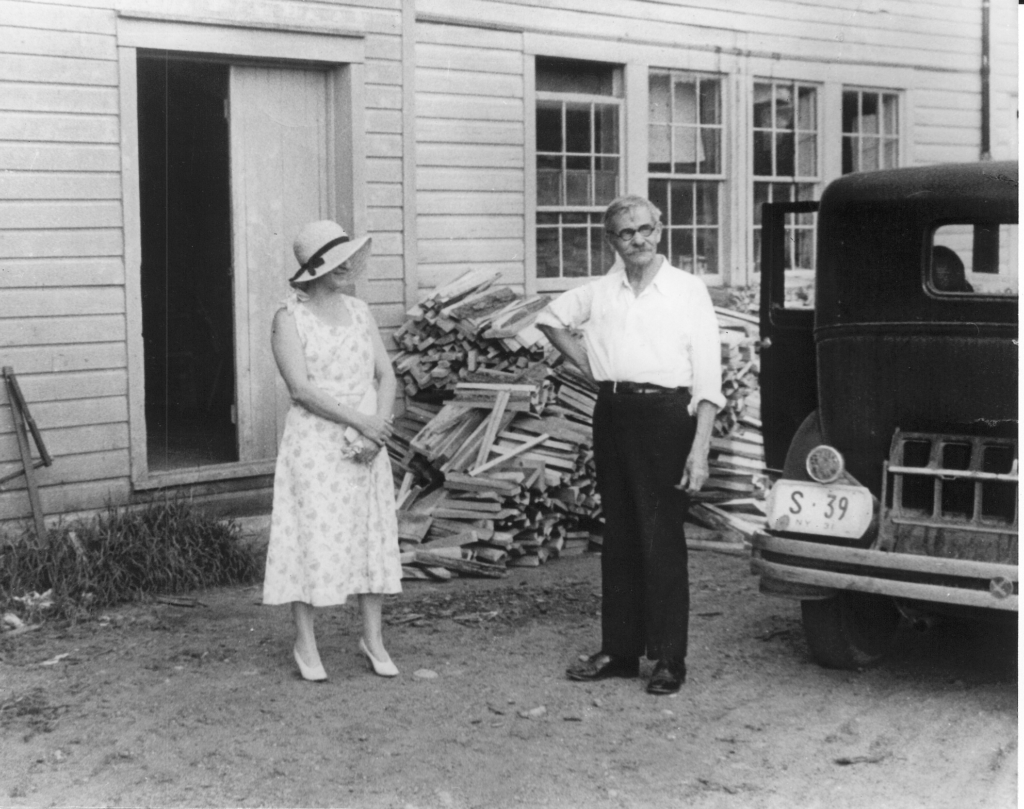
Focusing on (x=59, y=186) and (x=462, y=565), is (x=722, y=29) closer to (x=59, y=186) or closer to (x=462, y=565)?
(x=462, y=565)

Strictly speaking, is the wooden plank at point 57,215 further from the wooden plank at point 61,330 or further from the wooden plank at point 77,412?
the wooden plank at point 77,412

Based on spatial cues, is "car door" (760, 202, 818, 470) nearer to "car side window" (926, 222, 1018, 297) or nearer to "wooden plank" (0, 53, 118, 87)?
"car side window" (926, 222, 1018, 297)

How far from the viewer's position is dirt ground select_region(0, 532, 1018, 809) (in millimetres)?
4629

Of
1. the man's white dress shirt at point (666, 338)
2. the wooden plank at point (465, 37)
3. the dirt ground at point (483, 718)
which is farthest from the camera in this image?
the wooden plank at point (465, 37)

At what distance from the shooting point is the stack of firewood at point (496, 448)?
8125 mm

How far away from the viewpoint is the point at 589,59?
10.3 m

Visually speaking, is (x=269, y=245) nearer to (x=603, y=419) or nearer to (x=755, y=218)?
(x=603, y=419)

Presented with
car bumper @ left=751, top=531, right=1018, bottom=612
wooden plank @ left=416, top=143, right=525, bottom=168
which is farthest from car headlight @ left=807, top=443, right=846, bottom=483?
wooden plank @ left=416, top=143, right=525, bottom=168

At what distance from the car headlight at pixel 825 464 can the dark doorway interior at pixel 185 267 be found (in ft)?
15.1

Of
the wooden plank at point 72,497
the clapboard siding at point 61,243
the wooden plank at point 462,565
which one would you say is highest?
the clapboard siding at point 61,243

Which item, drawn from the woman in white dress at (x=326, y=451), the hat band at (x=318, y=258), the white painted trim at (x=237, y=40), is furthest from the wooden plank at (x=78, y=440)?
the hat band at (x=318, y=258)

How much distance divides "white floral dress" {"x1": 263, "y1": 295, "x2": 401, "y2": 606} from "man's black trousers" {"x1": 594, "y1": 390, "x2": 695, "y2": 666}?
1002 mm

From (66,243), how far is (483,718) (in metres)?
4.15

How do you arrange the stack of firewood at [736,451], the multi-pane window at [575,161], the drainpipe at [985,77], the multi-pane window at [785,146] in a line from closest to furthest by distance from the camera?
the stack of firewood at [736,451] → the multi-pane window at [575,161] → the multi-pane window at [785,146] → the drainpipe at [985,77]
